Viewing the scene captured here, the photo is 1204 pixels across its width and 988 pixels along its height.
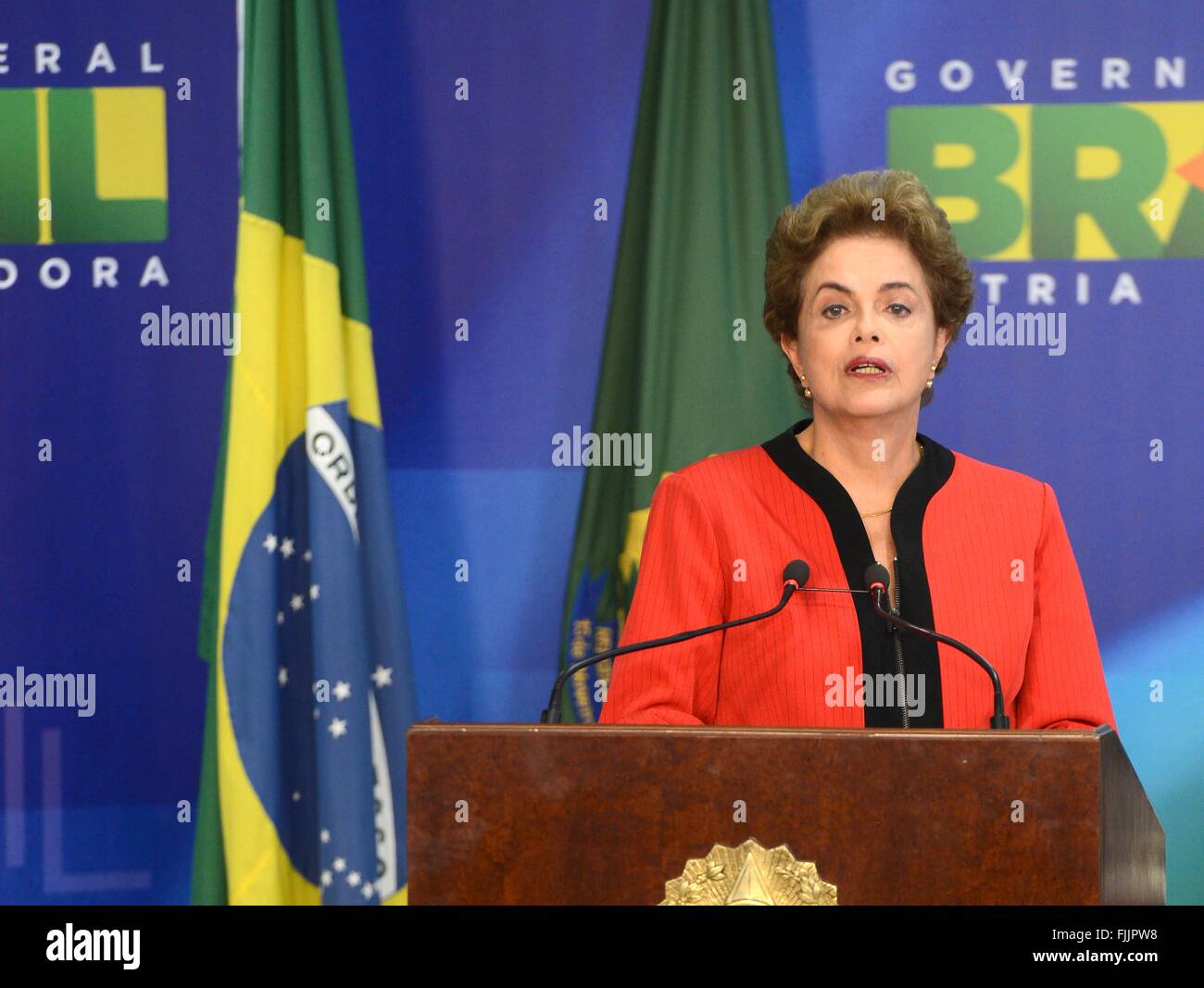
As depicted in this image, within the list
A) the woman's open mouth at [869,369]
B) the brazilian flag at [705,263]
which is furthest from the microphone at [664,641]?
the brazilian flag at [705,263]

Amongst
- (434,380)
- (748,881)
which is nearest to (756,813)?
(748,881)

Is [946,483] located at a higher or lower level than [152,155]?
lower

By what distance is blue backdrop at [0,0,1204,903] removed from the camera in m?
3.35

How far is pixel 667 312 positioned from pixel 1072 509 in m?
1.11

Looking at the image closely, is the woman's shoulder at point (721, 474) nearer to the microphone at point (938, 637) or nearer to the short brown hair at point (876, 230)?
the short brown hair at point (876, 230)

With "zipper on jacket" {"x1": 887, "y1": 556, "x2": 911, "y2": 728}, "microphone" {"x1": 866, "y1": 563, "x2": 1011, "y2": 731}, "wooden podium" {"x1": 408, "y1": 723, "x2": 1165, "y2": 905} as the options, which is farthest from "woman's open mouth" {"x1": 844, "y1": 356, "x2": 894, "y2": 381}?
"wooden podium" {"x1": 408, "y1": 723, "x2": 1165, "y2": 905}

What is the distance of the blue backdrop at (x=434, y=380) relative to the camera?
335 centimetres

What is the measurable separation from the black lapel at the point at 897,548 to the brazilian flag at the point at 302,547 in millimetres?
1234

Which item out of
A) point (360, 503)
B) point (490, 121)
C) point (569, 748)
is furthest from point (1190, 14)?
point (569, 748)

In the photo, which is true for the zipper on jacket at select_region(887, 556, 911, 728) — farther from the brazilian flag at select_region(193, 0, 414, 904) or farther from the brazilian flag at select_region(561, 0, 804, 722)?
the brazilian flag at select_region(193, 0, 414, 904)

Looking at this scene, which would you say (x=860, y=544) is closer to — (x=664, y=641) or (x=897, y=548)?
(x=897, y=548)

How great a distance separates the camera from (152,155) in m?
3.43

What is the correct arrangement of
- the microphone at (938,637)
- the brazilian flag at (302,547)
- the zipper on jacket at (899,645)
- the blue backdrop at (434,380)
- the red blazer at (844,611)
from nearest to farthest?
1. the microphone at (938,637)
2. the zipper on jacket at (899,645)
3. the red blazer at (844,611)
4. the brazilian flag at (302,547)
5. the blue backdrop at (434,380)
